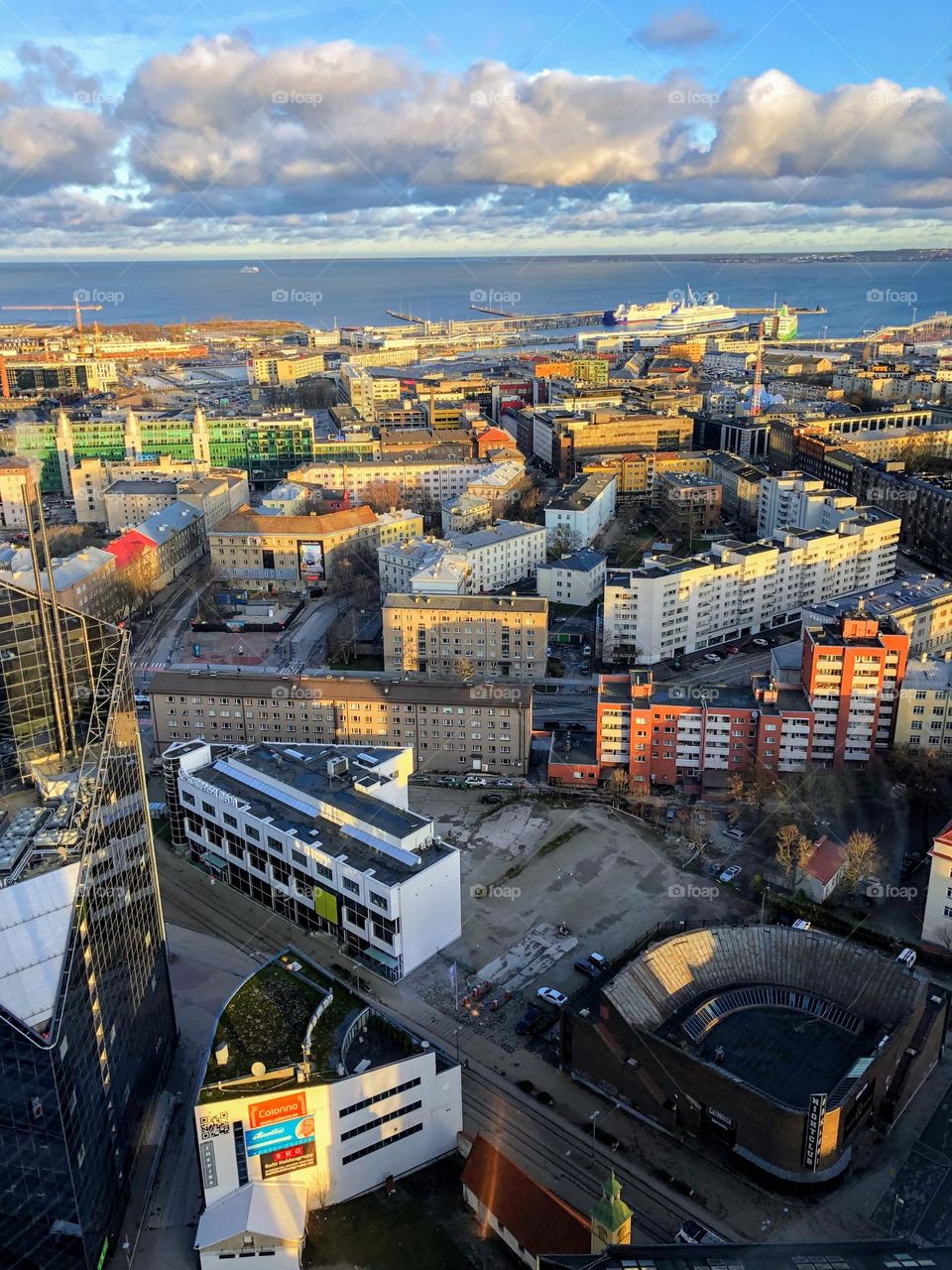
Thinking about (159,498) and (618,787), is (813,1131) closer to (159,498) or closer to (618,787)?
(618,787)

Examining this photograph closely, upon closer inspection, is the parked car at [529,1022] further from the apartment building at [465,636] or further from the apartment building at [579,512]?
the apartment building at [579,512]

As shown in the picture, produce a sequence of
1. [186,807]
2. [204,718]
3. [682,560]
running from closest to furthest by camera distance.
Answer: [186,807], [204,718], [682,560]

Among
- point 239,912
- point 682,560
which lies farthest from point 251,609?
point 239,912

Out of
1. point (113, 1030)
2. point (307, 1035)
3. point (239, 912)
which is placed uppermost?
point (113, 1030)

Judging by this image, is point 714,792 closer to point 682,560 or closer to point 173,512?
point 682,560

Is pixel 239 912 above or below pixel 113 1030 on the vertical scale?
below

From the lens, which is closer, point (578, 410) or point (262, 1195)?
point (262, 1195)

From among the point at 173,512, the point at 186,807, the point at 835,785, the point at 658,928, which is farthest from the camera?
the point at 173,512
